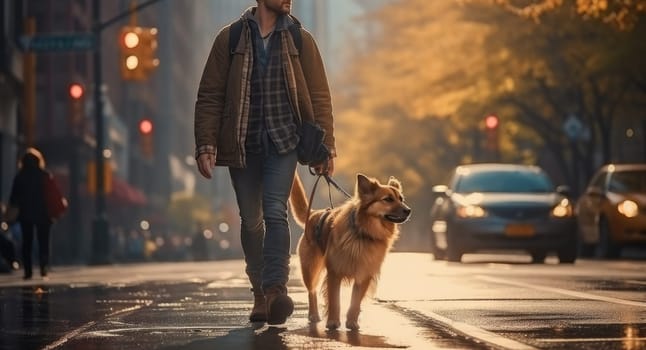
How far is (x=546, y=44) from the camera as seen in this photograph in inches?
1443

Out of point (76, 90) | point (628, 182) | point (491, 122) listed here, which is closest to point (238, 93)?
point (628, 182)

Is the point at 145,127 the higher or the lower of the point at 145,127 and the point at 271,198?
the higher

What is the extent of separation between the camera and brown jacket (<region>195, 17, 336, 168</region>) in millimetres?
10180

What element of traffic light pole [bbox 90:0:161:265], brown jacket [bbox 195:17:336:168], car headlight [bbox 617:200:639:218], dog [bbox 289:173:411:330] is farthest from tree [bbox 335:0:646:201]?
dog [bbox 289:173:411:330]

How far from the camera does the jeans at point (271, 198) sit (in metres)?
10.1

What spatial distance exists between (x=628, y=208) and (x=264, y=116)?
58.5 feet

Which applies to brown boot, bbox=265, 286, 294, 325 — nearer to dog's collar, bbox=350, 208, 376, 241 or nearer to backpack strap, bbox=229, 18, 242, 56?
dog's collar, bbox=350, 208, 376, 241

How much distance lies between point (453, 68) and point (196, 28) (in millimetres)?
103135

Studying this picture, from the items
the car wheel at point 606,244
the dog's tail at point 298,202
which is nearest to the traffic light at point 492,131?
the car wheel at point 606,244

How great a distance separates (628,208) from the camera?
27.2 meters

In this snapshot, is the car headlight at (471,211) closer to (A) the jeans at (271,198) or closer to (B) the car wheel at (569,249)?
(B) the car wheel at (569,249)

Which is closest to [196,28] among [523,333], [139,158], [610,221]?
[139,158]

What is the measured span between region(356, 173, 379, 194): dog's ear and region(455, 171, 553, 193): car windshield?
15.1 metres

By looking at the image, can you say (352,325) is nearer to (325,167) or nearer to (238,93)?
(325,167)
